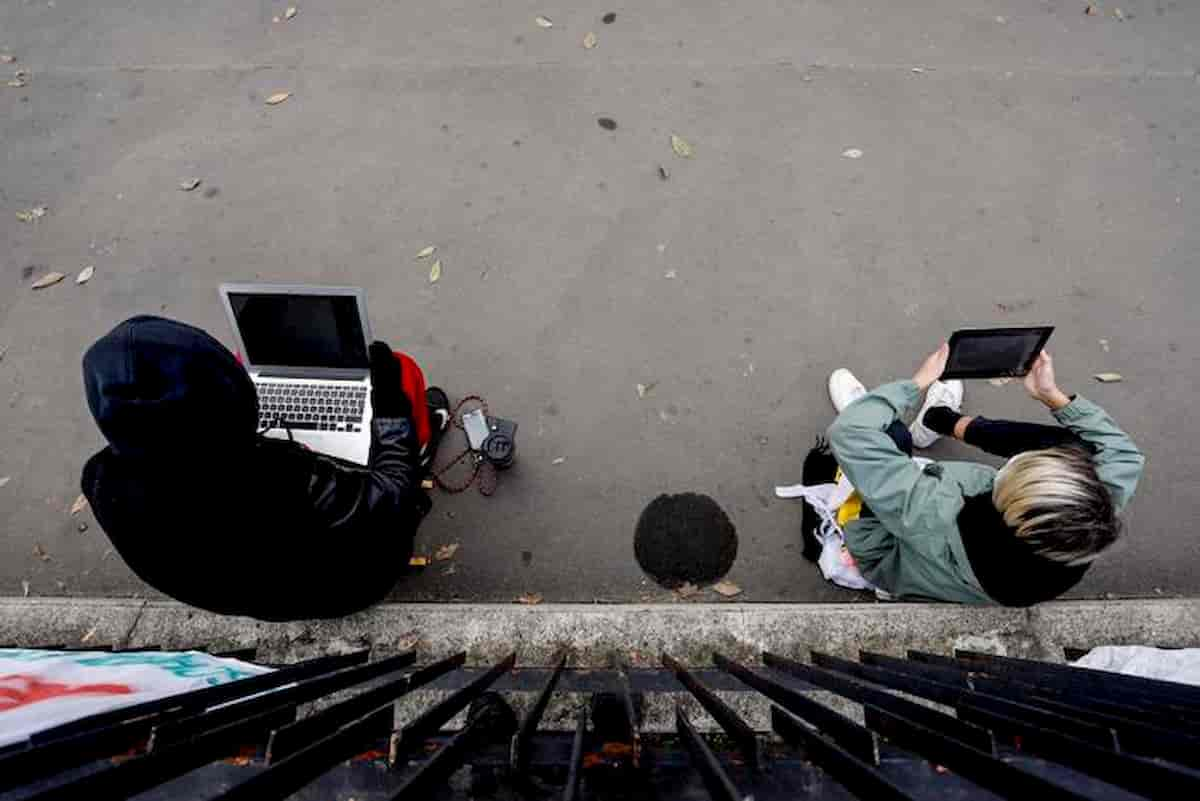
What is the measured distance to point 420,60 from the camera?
513 centimetres

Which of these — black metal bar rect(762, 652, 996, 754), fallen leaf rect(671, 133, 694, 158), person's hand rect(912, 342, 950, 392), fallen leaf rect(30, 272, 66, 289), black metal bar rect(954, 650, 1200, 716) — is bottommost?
black metal bar rect(762, 652, 996, 754)

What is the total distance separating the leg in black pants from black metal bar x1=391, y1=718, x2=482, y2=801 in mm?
2674

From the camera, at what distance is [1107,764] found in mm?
1205

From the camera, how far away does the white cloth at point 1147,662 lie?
263cm

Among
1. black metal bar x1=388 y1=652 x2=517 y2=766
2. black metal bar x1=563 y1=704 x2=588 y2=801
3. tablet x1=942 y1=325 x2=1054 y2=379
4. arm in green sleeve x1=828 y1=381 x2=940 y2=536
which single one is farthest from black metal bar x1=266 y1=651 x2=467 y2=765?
tablet x1=942 y1=325 x2=1054 y2=379

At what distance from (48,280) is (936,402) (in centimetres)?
525

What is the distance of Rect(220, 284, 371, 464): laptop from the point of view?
2963mm

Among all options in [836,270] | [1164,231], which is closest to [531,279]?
[836,270]

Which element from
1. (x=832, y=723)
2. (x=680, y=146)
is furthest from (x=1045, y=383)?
(x=680, y=146)

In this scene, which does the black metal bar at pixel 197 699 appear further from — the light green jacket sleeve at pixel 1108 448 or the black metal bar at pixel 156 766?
the light green jacket sleeve at pixel 1108 448

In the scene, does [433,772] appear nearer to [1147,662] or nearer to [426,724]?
[426,724]

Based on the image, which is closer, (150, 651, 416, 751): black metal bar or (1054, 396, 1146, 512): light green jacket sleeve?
(150, 651, 416, 751): black metal bar

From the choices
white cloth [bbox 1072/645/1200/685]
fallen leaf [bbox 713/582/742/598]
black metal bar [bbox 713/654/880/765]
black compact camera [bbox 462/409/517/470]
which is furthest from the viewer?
black compact camera [bbox 462/409/517/470]

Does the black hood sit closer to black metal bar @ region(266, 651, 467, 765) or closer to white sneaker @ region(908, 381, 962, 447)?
black metal bar @ region(266, 651, 467, 765)
